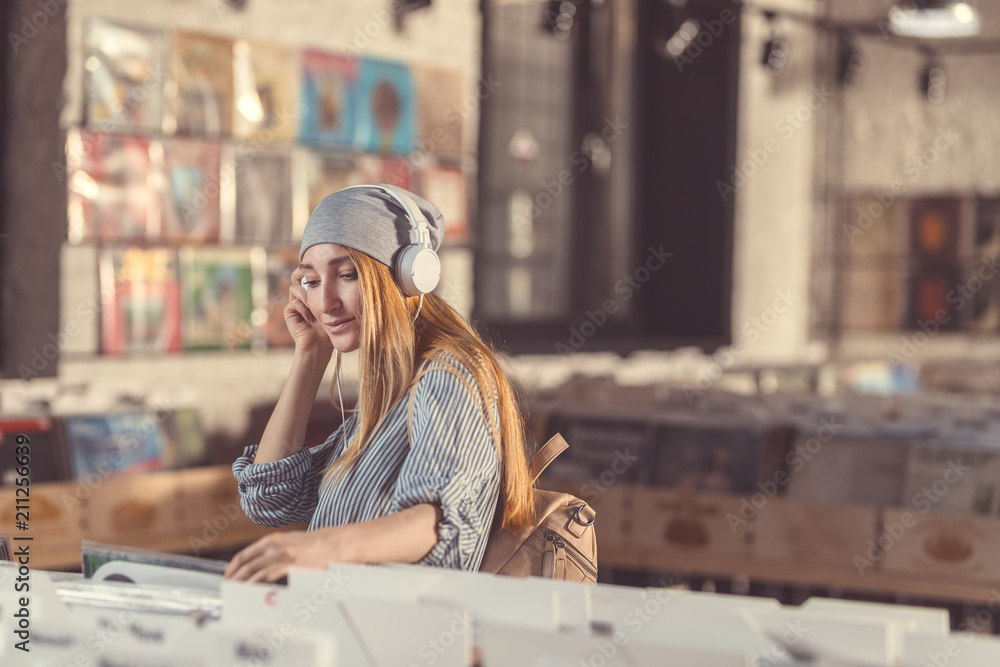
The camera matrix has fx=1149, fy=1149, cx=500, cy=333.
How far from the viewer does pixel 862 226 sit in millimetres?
7992

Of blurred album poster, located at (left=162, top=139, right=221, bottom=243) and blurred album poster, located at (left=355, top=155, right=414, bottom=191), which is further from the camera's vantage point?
blurred album poster, located at (left=355, top=155, right=414, bottom=191)

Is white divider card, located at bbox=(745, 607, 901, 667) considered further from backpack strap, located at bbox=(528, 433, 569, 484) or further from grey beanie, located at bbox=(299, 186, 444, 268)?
grey beanie, located at bbox=(299, 186, 444, 268)

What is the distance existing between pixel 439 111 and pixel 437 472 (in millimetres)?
3940

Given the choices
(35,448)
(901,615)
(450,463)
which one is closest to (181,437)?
(35,448)

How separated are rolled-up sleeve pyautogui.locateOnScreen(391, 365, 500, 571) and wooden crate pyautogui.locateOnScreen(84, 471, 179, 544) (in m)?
2.34

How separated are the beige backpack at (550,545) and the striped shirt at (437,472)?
0.04 m

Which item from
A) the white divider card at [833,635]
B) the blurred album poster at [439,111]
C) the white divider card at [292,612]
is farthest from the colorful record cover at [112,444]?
the white divider card at [833,635]

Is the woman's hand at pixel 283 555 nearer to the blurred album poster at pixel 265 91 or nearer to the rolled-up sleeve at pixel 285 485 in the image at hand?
the rolled-up sleeve at pixel 285 485

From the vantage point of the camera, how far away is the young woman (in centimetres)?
141

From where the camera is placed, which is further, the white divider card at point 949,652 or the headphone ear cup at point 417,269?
the headphone ear cup at point 417,269

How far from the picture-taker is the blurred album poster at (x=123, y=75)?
3990 mm

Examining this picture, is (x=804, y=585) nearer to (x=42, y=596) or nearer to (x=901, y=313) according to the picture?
(x=42, y=596)

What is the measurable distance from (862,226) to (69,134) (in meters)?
5.69

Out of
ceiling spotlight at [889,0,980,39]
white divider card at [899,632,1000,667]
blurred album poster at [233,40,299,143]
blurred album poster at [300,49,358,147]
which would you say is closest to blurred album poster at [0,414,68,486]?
blurred album poster at [233,40,299,143]
